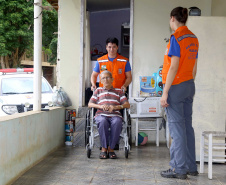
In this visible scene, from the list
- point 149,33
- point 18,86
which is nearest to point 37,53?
point 18,86

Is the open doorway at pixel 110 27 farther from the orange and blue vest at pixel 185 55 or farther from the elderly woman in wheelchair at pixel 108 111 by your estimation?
the orange and blue vest at pixel 185 55

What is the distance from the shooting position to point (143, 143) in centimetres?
659

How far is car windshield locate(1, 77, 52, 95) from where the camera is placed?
751 centimetres

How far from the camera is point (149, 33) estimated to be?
781 centimetres

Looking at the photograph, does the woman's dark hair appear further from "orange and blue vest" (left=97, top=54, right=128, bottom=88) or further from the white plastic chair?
"orange and blue vest" (left=97, top=54, right=128, bottom=88)

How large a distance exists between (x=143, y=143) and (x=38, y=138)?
90.5 inches

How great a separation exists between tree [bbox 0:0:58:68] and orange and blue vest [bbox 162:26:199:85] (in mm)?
13796

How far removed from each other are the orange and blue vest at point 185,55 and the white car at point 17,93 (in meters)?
3.36

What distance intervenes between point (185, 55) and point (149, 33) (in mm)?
4026

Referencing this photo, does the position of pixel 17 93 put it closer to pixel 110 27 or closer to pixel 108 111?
pixel 108 111

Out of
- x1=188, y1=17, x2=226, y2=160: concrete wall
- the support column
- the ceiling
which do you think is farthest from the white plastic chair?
the ceiling

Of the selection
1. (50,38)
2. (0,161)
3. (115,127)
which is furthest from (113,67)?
(50,38)

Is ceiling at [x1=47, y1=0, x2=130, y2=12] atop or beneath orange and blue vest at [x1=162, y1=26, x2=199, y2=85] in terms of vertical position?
atop

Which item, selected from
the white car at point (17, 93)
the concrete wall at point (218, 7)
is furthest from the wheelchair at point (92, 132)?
the concrete wall at point (218, 7)
